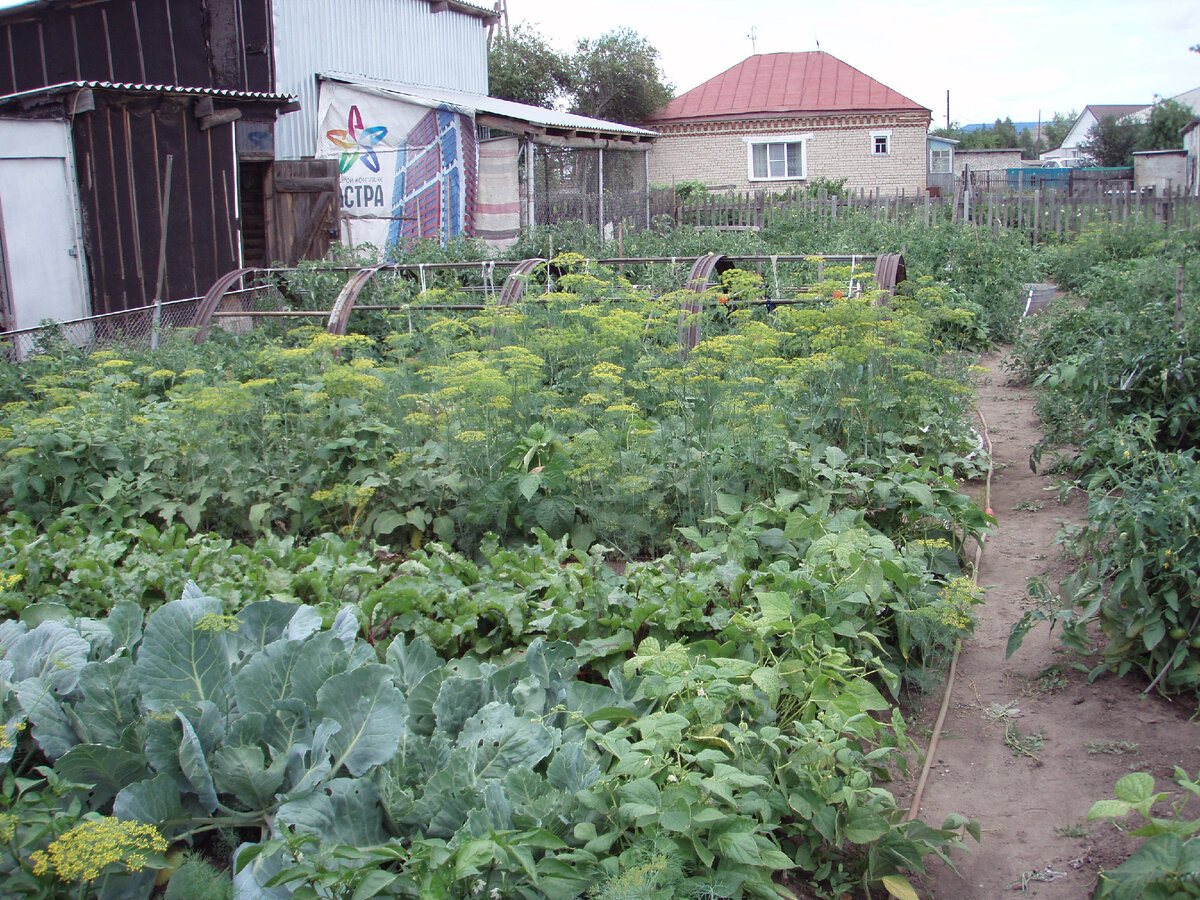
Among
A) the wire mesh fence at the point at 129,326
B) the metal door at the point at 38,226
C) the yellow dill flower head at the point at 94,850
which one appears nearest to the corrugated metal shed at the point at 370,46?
the metal door at the point at 38,226

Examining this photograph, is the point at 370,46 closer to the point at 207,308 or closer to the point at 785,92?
the point at 207,308

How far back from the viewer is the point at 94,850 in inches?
77.7

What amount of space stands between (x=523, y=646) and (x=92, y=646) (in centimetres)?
130

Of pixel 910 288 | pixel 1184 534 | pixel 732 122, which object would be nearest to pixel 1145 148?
pixel 732 122

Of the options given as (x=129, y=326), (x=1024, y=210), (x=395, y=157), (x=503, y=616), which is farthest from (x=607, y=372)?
(x=1024, y=210)

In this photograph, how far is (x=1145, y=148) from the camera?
48.2 metres

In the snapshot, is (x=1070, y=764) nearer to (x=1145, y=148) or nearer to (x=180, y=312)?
(x=180, y=312)

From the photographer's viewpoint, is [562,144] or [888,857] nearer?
[888,857]

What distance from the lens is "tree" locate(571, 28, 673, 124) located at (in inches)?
1366

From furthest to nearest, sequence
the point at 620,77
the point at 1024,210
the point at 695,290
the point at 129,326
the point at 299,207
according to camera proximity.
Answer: the point at 620,77 < the point at 1024,210 < the point at 299,207 < the point at 129,326 < the point at 695,290

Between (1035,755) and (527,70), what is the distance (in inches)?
1427

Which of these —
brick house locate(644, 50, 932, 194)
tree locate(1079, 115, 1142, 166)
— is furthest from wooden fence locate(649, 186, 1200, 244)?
tree locate(1079, 115, 1142, 166)

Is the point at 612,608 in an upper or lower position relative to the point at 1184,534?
lower

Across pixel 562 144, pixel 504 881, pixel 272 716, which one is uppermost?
pixel 562 144
